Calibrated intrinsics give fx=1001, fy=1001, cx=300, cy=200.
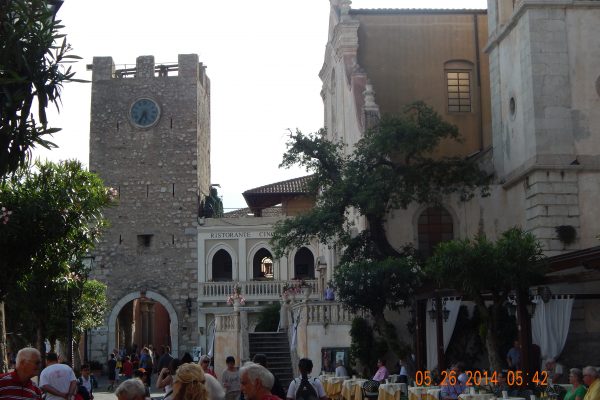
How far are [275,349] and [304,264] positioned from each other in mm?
17808

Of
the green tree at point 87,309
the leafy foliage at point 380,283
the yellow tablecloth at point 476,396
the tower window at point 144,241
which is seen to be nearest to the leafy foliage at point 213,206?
the tower window at point 144,241

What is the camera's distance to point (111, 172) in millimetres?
51875

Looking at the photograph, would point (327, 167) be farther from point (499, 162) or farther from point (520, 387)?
point (520, 387)

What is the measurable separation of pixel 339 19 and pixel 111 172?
67.7ft

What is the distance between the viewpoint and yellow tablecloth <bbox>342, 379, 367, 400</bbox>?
2125cm

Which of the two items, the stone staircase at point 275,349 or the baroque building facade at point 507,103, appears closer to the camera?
the baroque building facade at point 507,103

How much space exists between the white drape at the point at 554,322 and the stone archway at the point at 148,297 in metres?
30.2

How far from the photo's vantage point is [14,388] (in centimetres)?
942

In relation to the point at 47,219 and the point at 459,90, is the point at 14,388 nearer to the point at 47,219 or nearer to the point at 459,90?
the point at 47,219

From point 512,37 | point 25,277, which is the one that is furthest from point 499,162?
point 25,277

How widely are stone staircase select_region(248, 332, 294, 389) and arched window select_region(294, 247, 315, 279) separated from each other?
1674 centimetres

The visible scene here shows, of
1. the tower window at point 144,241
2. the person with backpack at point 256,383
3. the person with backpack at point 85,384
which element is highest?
the tower window at point 144,241

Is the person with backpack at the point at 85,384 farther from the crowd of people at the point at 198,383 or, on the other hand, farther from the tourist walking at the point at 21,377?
the tourist walking at the point at 21,377

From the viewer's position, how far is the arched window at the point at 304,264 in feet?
170
